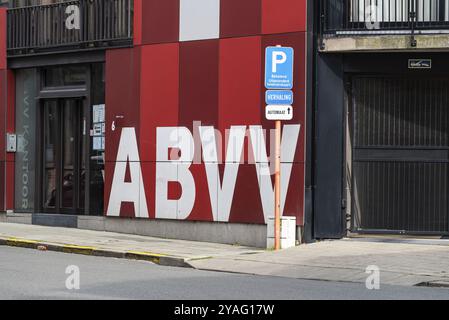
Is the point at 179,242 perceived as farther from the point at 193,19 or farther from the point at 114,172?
the point at 193,19

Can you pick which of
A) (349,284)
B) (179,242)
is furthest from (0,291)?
(179,242)

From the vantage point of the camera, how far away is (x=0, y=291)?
368 inches

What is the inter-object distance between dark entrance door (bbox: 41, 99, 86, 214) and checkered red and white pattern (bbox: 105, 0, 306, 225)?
119cm

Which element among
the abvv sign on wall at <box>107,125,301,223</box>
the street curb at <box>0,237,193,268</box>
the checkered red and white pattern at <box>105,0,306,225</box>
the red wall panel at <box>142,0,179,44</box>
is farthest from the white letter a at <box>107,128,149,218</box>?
the street curb at <box>0,237,193,268</box>

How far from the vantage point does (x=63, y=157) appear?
18.7 metres

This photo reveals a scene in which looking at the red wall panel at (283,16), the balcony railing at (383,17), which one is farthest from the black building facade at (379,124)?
the red wall panel at (283,16)

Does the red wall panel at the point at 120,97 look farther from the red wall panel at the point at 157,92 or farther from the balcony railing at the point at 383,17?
the balcony railing at the point at 383,17

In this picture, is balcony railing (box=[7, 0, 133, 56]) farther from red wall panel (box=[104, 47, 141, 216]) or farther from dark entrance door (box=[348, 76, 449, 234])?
dark entrance door (box=[348, 76, 449, 234])

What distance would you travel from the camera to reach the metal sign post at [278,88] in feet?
46.1

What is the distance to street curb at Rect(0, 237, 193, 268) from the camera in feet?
42.8

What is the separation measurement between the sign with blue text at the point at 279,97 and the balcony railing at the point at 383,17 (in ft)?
6.02

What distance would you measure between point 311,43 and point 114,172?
5535 mm

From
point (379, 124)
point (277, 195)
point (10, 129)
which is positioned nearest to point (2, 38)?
point (10, 129)

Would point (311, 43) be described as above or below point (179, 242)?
above
